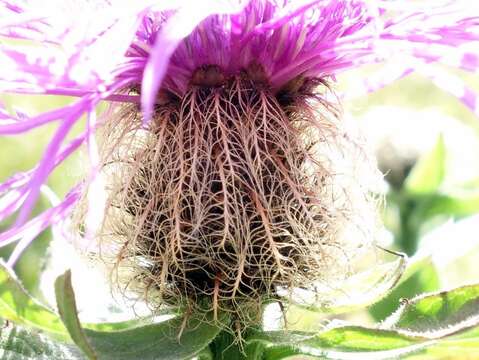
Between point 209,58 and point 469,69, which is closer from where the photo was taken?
point 469,69

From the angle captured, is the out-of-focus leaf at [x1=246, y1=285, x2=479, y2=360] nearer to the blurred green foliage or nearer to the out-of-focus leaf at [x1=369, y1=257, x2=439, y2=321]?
the blurred green foliage

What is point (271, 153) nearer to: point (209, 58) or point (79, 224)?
point (209, 58)

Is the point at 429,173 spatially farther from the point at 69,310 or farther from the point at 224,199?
the point at 69,310

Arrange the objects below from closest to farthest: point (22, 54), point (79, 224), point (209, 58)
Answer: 1. point (22, 54)
2. point (209, 58)
3. point (79, 224)

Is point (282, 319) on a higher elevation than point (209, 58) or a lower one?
lower

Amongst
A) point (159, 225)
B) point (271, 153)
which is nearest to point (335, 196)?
point (271, 153)

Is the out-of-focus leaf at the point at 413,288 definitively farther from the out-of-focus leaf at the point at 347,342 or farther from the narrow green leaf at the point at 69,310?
the narrow green leaf at the point at 69,310
